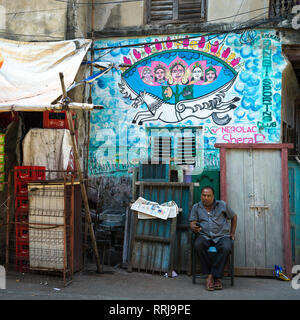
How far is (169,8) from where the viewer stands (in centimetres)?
819

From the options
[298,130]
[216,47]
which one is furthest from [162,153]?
[298,130]

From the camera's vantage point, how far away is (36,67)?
716 cm

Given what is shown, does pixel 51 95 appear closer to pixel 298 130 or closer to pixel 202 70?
pixel 202 70

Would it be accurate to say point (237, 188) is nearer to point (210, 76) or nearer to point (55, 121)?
point (210, 76)

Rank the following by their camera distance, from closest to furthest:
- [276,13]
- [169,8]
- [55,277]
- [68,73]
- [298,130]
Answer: [55,277], [68,73], [276,13], [169,8], [298,130]

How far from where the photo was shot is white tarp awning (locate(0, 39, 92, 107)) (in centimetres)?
Result: 646

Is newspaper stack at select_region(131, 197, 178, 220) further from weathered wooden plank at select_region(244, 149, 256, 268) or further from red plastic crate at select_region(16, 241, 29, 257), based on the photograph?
red plastic crate at select_region(16, 241, 29, 257)

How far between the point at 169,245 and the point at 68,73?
137 inches

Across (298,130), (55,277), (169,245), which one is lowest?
(55,277)

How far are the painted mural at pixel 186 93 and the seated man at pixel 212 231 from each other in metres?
1.73

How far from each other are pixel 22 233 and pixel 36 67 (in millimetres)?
2993

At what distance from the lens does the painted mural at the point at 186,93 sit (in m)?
7.51

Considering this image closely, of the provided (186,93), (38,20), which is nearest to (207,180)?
(186,93)

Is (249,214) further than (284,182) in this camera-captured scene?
Yes
